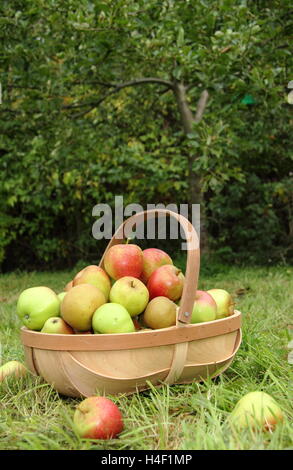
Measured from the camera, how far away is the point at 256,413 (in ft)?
4.71

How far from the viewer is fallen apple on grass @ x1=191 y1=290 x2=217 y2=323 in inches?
71.5

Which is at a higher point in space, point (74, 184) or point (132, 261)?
point (74, 184)

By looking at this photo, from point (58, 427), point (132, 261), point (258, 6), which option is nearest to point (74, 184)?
point (258, 6)

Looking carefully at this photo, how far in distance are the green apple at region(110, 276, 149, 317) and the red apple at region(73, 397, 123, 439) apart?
1.22 feet

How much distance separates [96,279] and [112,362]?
1.15 ft

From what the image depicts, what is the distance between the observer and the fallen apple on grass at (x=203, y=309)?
5.96 ft

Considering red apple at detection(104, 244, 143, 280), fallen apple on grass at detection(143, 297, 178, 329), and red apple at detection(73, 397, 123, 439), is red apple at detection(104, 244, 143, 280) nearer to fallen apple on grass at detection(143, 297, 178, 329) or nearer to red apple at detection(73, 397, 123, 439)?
fallen apple on grass at detection(143, 297, 178, 329)

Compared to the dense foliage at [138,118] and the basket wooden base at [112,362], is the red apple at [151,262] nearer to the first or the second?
the basket wooden base at [112,362]

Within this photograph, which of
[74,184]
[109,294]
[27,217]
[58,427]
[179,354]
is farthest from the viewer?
[27,217]

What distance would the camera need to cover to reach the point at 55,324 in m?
1.75

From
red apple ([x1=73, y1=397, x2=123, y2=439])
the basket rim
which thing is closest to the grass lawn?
red apple ([x1=73, y1=397, x2=123, y2=439])
